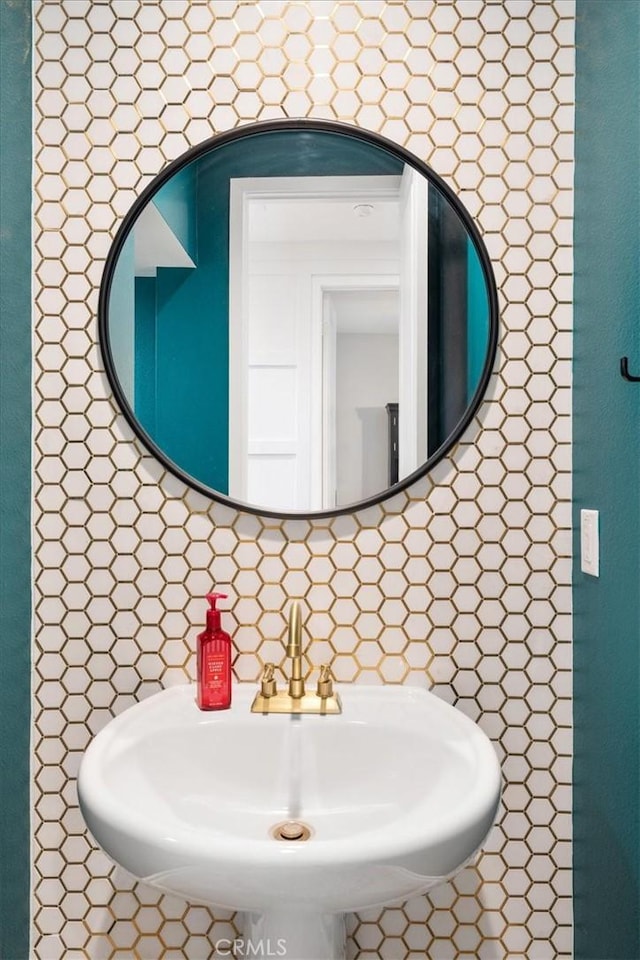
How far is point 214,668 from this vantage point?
1254mm

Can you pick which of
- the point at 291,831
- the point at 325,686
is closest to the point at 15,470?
the point at 325,686

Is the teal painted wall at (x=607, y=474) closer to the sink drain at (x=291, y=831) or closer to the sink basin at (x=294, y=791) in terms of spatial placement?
the sink basin at (x=294, y=791)

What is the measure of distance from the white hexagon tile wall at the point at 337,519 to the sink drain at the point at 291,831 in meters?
0.28

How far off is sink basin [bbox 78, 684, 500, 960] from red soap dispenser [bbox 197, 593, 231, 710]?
0.11 feet

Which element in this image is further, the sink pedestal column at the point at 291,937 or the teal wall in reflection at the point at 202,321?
the teal wall in reflection at the point at 202,321

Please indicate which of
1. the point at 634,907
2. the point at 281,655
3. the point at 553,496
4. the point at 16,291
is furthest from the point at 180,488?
the point at 634,907

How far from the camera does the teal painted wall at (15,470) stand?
128 cm

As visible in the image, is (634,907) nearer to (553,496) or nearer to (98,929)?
(553,496)

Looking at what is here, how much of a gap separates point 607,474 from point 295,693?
0.64m

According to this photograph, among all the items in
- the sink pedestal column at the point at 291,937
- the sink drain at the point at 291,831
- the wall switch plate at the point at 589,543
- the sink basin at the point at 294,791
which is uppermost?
the wall switch plate at the point at 589,543

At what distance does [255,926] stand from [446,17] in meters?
1.60

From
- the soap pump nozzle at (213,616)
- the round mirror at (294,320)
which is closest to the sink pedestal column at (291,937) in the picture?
the soap pump nozzle at (213,616)

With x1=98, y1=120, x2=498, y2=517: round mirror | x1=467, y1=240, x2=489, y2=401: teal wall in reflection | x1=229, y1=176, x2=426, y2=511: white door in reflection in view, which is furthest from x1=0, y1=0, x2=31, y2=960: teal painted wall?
x1=467, y1=240, x2=489, y2=401: teal wall in reflection

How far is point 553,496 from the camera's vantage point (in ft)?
4.39
